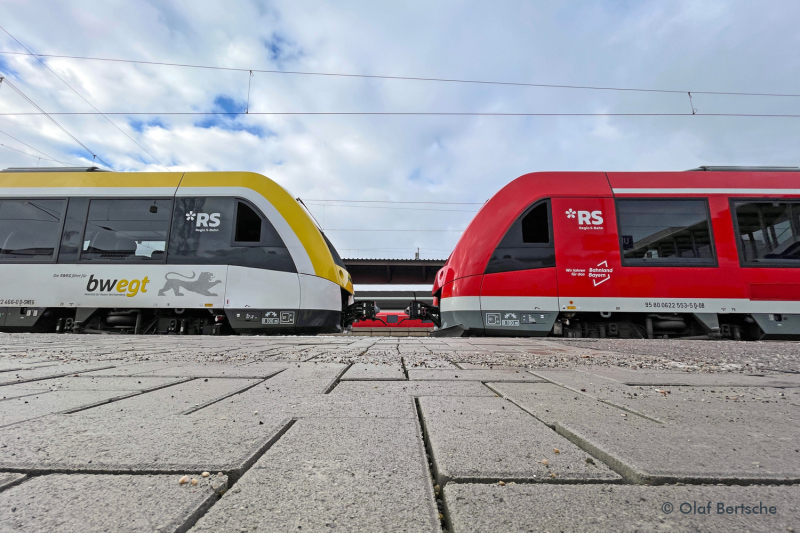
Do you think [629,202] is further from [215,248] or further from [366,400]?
[215,248]

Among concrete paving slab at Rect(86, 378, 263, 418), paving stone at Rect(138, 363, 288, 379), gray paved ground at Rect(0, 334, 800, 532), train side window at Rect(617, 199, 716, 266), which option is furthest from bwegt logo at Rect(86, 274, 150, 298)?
train side window at Rect(617, 199, 716, 266)

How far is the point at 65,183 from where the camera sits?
Answer: 6.23 meters

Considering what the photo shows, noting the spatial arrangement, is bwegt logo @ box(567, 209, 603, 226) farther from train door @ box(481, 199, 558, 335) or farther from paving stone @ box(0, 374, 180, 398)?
paving stone @ box(0, 374, 180, 398)

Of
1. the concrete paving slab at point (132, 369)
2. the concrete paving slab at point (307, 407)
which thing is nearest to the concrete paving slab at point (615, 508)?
the concrete paving slab at point (307, 407)

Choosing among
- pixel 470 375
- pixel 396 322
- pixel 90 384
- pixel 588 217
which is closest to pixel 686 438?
pixel 470 375

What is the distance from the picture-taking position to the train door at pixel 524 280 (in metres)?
5.46

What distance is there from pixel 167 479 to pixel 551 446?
772 millimetres

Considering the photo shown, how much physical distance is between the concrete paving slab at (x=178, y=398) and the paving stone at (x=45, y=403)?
0.10 meters

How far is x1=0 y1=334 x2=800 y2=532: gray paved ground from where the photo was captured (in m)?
0.52

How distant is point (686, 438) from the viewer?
0.87 meters

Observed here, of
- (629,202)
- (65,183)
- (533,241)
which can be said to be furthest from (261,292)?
(629,202)

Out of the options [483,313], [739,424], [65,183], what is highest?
[65,183]

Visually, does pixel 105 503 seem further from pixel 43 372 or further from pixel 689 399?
pixel 43 372

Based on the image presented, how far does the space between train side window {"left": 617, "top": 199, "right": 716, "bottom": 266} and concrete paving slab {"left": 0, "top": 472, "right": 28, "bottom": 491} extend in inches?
252
